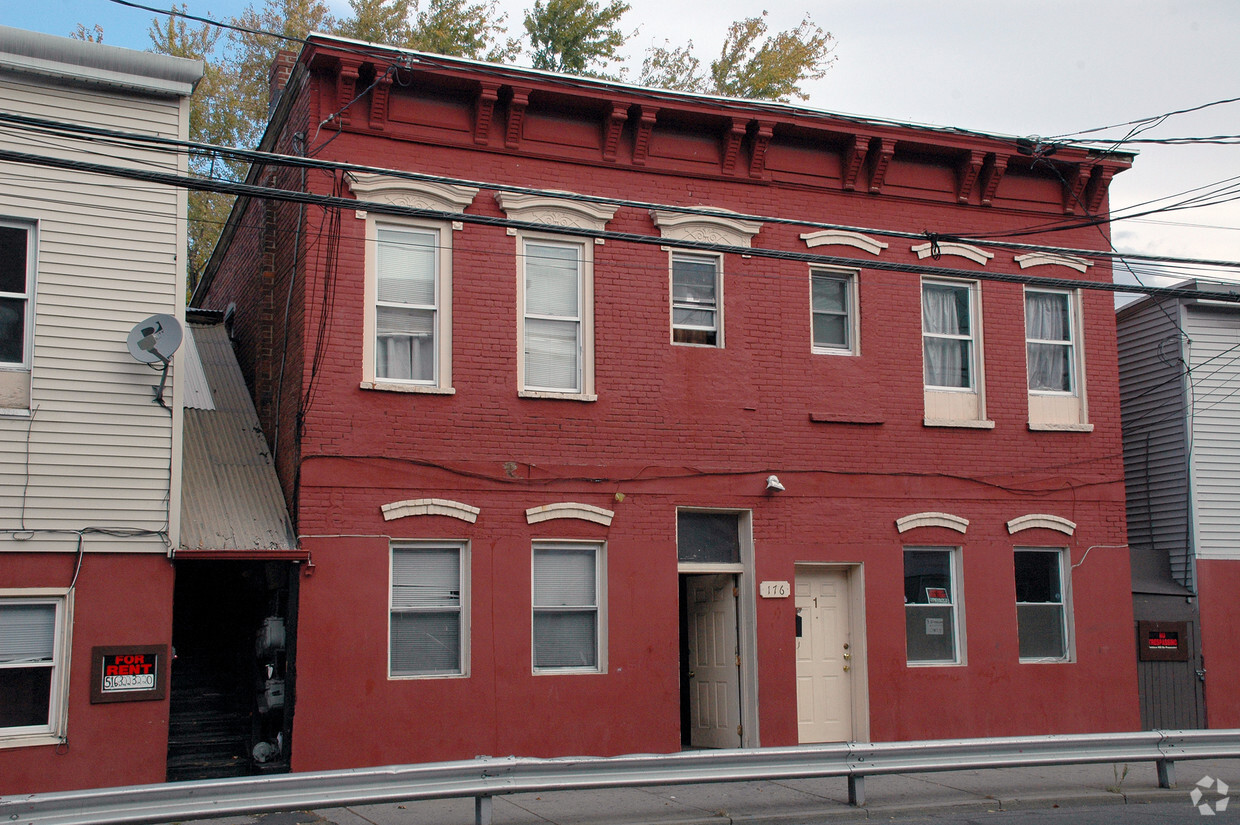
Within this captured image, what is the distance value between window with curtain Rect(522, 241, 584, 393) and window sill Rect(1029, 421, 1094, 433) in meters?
6.06

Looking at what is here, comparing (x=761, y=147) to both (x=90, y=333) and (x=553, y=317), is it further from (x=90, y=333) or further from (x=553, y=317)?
(x=90, y=333)

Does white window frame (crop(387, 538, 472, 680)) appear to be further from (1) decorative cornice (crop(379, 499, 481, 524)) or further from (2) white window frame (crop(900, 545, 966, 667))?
(2) white window frame (crop(900, 545, 966, 667))

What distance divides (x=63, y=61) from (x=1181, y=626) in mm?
14605

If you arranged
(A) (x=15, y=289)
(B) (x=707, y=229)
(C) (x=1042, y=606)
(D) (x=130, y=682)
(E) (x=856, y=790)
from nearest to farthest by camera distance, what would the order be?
(E) (x=856, y=790), (D) (x=130, y=682), (A) (x=15, y=289), (B) (x=707, y=229), (C) (x=1042, y=606)

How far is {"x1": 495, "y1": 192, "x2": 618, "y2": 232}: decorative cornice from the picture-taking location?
1316cm

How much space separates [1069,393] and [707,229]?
5.46m

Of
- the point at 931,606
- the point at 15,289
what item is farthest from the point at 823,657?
the point at 15,289

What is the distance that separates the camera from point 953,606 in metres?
14.6

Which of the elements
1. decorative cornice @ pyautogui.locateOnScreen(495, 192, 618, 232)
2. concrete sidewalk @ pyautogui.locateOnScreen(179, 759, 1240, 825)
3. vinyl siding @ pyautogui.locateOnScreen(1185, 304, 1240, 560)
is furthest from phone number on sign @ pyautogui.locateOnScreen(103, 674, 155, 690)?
vinyl siding @ pyautogui.locateOnScreen(1185, 304, 1240, 560)

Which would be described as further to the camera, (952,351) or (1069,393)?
(1069,393)

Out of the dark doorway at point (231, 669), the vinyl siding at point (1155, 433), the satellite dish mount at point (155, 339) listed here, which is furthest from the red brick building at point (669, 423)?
the satellite dish mount at point (155, 339)

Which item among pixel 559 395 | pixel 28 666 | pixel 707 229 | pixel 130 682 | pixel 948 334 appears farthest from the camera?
pixel 948 334

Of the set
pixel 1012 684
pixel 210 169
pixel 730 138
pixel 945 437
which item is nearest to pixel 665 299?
pixel 730 138

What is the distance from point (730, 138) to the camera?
1420cm
